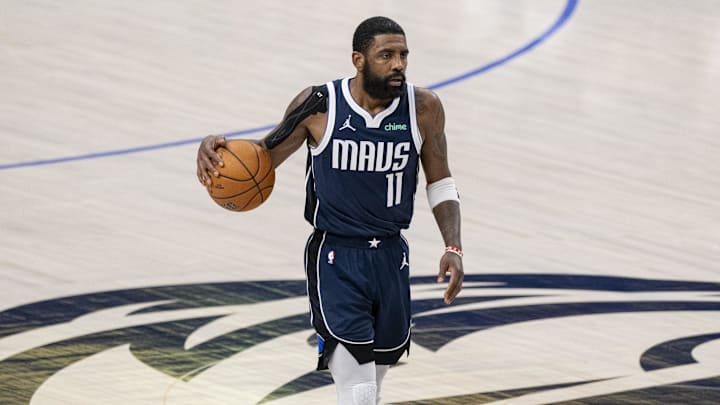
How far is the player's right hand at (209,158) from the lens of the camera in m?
5.83

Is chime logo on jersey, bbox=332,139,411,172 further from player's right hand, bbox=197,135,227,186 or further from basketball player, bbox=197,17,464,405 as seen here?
player's right hand, bbox=197,135,227,186

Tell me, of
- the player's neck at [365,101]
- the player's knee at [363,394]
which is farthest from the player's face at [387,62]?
the player's knee at [363,394]

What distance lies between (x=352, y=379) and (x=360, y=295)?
0.35 metres

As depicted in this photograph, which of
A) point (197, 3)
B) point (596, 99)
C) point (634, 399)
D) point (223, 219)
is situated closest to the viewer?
point (634, 399)

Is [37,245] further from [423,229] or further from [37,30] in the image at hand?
[37,30]

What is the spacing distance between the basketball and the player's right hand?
21 mm

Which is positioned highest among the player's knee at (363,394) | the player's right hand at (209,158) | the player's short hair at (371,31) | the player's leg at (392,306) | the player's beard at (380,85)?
the player's short hair at (371,31)

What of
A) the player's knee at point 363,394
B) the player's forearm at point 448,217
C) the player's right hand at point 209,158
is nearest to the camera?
the player's knee at point 363,394

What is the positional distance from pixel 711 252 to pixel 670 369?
7.48ft

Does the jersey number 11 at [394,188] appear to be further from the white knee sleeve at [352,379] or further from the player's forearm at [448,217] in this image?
the white knee sleeve at [352,379]

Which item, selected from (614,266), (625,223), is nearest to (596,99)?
(625,223)

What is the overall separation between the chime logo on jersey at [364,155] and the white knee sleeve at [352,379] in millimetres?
739

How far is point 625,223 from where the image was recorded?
10.2 metres

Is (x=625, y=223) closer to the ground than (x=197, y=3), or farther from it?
closer to the ground
